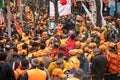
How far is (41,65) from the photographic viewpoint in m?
13.1

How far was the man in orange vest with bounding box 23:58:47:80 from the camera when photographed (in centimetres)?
1229

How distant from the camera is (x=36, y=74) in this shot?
12352 mm

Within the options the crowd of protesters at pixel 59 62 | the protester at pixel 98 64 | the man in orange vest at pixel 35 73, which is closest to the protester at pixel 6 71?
the crowd of protesters at pixel 59 62

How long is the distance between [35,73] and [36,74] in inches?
1.3

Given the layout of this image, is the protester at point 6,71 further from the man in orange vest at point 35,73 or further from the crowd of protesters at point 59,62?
the man in orange vest at point 35,73

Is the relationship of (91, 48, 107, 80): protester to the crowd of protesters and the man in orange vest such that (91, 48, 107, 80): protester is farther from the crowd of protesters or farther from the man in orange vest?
the man in orange vest

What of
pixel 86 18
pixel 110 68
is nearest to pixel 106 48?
pixel 110 68

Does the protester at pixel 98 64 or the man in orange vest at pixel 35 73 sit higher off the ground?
the man in orange vest at pixel 35 73

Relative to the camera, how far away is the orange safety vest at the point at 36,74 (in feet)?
40.4

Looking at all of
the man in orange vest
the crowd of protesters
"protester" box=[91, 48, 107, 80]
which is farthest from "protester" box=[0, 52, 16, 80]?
"protester" box=[91, 48, 107, 80]

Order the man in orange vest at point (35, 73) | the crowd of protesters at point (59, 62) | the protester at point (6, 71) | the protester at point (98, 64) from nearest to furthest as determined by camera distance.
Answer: the man in orange vest at point (35, 73) → the crowd of protesters at point (59, 62) → the protester at point (6, 71) → the protester at point (98, 64)

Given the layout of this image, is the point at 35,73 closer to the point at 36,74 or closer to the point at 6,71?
the point at 36,74

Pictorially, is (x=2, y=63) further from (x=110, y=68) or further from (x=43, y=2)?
(x=43, y=2)

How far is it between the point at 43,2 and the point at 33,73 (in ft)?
150
